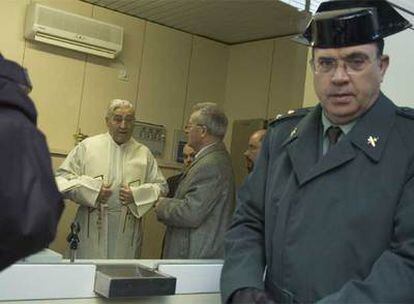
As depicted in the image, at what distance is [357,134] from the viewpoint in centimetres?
107

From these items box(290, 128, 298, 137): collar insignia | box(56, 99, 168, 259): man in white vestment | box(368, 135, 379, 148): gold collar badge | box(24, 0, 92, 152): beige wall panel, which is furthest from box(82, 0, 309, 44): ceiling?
box(368, 135, 379, 148): gold collar badge

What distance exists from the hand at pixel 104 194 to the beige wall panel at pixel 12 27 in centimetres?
103

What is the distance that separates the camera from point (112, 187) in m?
2.11

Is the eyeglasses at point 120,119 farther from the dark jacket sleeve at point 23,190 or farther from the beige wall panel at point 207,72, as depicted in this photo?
the dark jacket sleeve at point 23,190

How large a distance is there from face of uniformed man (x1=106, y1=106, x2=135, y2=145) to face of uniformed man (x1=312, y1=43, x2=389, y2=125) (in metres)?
1.28

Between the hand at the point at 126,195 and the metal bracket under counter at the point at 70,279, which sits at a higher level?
the hand at the point at 126,195

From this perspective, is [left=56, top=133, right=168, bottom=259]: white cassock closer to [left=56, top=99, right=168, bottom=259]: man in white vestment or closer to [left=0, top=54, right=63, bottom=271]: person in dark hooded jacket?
[left=56, top=99, right=168, bottom=259]: man in white vestment

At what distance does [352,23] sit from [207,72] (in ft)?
7.88

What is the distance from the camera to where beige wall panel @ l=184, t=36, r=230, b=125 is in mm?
3395

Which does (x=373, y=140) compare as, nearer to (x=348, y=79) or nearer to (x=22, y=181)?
(x=348, y=79)

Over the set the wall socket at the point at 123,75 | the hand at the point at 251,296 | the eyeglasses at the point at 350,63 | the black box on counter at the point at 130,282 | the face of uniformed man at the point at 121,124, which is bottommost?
the black box on counter at the point at 130,282

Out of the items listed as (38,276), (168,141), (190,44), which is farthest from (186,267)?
(190,44)

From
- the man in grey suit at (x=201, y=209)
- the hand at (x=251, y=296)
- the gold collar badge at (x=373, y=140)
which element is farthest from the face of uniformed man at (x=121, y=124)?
the gold collar badge at (x=373, y=140)

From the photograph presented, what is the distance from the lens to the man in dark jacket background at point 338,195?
1.00 meters
